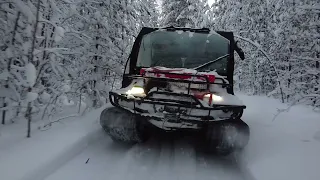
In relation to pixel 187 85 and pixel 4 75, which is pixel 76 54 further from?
pixel 187 85

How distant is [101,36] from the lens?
8102 millimetres

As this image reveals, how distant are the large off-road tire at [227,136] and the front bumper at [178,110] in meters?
→ 0.14

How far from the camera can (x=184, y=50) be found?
6.11m

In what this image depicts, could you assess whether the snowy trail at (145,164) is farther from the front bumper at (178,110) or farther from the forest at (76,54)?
the forest at (76,54)

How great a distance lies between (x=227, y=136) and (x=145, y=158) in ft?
4.59

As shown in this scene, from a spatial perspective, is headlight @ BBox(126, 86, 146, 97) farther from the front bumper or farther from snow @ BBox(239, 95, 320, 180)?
snow @ BBox(239, 95, 320, 180)

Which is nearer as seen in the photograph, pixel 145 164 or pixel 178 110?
pixel 145 164

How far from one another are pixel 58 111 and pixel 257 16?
2313cm

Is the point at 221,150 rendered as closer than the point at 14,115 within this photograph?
Yes

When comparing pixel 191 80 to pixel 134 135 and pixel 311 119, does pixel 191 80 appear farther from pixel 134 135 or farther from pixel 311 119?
pixel 311 119

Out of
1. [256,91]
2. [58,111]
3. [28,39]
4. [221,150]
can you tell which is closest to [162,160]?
[221,150]

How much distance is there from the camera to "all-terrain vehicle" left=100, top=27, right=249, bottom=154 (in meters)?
4.57

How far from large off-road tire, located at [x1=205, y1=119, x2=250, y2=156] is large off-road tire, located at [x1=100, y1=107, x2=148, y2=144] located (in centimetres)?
126

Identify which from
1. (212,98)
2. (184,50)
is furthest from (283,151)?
(184,50)
